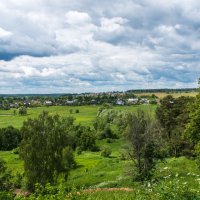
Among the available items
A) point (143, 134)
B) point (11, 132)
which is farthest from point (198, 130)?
point (11, 132)

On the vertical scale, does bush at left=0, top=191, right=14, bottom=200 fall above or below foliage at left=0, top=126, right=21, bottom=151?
above

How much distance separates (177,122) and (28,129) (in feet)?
93.6

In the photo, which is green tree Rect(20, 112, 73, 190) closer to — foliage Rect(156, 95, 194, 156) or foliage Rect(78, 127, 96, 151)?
foliage Rect(156, 95, 194, 156)

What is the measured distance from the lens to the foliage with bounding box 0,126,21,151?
359 feet

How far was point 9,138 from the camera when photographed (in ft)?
365

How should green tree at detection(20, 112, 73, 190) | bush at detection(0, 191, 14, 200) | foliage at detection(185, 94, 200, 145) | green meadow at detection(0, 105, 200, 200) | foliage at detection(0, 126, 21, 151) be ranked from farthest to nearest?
foliage at detection(0, 126, 21, 151) < green tree at detection(20, 112, 73, 190) < foliage at detection(185, 94, 200, 145) < green meadow at detection(0, 105, 200, 200) < bush at detection(0, 191, 14, 200)

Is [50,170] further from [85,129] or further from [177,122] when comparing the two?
[85,129]

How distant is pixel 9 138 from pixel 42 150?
7179cm

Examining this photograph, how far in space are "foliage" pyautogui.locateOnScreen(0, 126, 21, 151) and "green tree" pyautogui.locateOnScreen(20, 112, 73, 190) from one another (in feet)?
224

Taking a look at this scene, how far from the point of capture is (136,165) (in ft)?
121

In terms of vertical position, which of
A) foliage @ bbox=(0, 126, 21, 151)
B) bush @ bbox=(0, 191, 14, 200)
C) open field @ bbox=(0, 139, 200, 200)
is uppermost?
bush @ bbox=(0, 191, 14, 200)

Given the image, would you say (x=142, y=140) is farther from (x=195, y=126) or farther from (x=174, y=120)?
(x=174, y=120)

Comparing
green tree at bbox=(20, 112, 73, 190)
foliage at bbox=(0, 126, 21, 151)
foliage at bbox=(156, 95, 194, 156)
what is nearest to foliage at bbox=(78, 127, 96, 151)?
foliage at bbox=(0, 126, 21, 151)

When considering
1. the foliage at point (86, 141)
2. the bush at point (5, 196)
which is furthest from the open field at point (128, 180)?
the foliage at point (86, 141)
